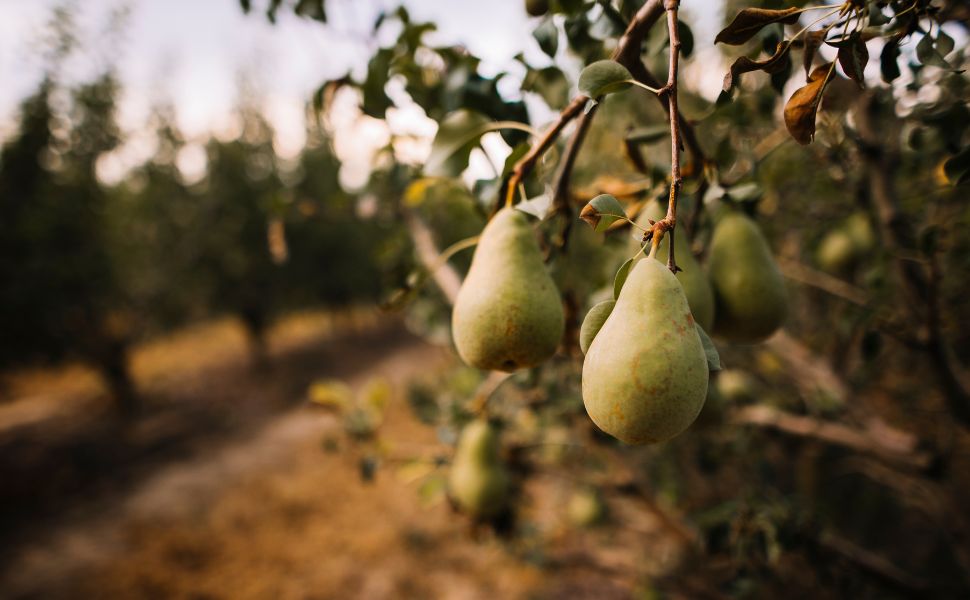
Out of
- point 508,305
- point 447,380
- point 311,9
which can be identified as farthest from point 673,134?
point 447,380

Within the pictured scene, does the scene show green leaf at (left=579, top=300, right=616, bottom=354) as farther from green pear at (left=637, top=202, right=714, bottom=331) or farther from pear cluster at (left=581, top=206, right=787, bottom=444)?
green pear at (left=637, top=202, right=714, bottom=331)

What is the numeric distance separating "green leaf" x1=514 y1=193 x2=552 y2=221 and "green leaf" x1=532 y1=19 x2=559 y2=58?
1.16 ft

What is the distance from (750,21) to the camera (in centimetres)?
59

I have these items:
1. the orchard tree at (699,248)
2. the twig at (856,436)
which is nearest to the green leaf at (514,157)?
the orchard tree at (699,248)

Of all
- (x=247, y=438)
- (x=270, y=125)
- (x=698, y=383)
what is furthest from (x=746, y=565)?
(x=270, y=125)

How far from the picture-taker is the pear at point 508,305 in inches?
27.8

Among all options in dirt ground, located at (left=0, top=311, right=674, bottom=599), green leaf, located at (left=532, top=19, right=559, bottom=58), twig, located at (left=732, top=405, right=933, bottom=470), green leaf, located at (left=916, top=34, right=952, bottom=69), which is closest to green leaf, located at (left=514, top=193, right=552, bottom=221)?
green leaf, located at (left=532, top=19, right=559, bottom=58)

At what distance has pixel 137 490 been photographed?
568 centimetres

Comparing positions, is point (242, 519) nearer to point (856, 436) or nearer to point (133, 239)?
point (856, 436)

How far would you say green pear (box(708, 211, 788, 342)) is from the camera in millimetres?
822

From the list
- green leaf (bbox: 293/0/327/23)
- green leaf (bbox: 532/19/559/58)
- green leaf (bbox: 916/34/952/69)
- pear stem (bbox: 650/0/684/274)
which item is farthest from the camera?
green leaf (bbox: 293/0/327/23)

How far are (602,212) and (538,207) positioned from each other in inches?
6.3

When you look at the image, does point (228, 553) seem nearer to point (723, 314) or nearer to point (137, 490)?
point (137, 490)

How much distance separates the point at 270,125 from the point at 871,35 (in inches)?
508
